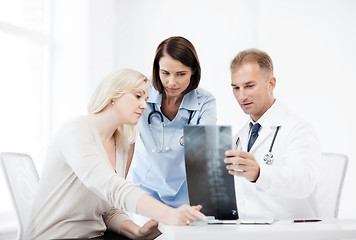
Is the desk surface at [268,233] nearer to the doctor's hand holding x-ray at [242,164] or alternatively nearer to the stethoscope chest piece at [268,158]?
the doctor's hand holding x-ray at [242,164]

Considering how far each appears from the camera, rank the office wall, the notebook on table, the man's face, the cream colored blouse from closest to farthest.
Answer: the notebook on table, the cream colored blouse, the man's face, the office wall

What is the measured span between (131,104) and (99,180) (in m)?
0.35

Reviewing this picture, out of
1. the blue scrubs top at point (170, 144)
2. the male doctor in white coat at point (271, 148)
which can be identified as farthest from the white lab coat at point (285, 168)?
the blue scrubs top at point (170, 144)

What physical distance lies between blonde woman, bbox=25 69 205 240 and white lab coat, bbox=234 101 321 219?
45 centimetres

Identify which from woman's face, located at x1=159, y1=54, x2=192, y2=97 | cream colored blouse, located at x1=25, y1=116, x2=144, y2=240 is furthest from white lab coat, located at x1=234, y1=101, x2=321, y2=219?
cream colored blouse, located at x1=25, y1=116, x2=144, y2=240

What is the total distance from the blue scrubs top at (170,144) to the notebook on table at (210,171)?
2.59ft

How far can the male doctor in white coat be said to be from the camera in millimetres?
1418

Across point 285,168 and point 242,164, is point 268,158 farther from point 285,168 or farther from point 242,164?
point 242,164

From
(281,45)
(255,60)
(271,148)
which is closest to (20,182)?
(271,148)

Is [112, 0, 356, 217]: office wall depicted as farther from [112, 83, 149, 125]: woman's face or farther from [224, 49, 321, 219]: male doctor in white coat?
[112, 83, 149, 125]: woman's face

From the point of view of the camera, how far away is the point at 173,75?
70.8 inches

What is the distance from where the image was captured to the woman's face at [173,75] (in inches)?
70.6

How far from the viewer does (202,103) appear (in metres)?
Result: 1.92

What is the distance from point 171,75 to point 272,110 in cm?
45
